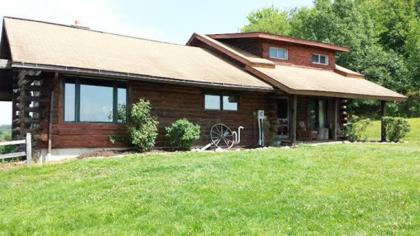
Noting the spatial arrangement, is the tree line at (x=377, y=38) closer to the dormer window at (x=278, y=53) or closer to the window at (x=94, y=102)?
the dormer window at (x=278, y=53)

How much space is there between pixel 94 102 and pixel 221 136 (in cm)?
536

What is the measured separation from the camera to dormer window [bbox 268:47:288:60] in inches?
1018

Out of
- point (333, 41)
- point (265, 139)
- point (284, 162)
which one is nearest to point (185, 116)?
point (265, 139)

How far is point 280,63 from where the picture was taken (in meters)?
26.0

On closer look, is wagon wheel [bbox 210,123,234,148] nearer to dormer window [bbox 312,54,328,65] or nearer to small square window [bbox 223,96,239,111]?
small square window [bbox 223,96,239,111]

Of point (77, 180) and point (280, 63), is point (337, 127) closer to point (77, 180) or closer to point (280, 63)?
point (280, 63)

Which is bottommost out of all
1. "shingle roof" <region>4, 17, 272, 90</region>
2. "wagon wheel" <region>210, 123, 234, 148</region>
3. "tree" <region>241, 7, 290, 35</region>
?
"wagon wheel" <region>210, 123, 234, 148</region>

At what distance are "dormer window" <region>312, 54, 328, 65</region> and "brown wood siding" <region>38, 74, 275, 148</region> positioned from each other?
703 centimetres

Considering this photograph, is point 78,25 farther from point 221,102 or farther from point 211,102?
point 221,102

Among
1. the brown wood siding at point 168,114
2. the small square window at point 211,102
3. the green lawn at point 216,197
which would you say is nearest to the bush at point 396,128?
the brown wood siding at point 168,114

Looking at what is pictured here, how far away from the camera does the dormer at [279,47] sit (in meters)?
25.4

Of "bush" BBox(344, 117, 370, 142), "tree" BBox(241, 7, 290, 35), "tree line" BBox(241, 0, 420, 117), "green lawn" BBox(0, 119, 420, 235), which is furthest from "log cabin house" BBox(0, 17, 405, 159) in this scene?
"tree" BBox(241, 7, 290, 35)

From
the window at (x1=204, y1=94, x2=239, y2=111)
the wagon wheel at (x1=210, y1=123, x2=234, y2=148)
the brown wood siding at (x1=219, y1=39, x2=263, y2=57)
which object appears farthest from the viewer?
the brown wood siding at (x1=219, y1=39, x2=263, y2=57)

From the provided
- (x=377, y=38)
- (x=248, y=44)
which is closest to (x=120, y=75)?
(x=248, y=44)
